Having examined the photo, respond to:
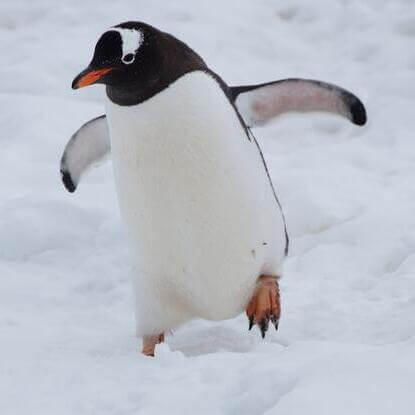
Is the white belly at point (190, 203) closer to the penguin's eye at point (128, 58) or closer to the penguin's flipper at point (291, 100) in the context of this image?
the penguin's eye at point (128, 58)

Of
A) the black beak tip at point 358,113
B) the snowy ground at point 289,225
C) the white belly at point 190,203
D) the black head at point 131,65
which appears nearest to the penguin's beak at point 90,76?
the black head at point 131,65

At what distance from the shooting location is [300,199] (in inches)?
148

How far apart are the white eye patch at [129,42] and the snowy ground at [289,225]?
0.70 meters

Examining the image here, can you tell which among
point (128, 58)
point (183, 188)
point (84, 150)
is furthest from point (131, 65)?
point (84, 150)

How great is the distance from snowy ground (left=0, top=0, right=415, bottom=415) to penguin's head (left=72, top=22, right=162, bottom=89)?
65 cm

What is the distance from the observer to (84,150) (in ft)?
9.96

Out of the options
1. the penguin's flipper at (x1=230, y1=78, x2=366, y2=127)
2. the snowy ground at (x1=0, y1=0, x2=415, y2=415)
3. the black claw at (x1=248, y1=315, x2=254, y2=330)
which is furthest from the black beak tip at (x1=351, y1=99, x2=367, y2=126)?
the black claw at (x1=248, y1=315, x2=254, y2=330)

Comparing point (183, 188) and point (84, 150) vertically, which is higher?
point (183, 188)

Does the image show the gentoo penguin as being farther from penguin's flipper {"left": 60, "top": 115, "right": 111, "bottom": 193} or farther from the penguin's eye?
penguin's flipper {"left": 60, "top": 115, "right": 111, "bottom": 193}

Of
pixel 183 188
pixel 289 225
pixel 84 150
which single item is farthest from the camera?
pixel 289 225

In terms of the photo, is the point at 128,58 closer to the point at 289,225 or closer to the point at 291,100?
the point at 291,100

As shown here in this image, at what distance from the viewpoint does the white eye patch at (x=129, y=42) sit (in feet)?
7.67

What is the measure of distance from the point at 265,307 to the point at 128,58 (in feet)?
2.62

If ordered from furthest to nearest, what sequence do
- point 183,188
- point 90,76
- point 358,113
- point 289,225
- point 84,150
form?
point 289,225 < point 84,150 < point 358,113 < point 183,188 < point 90,76
